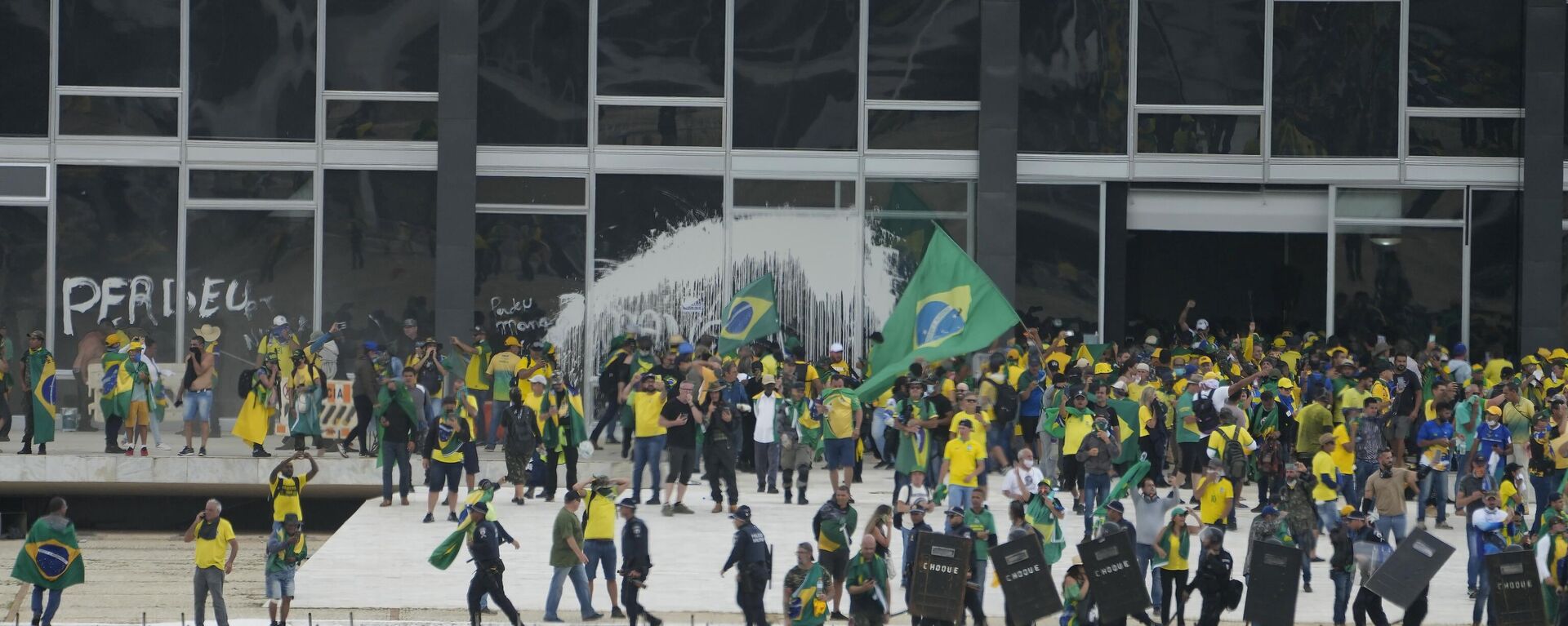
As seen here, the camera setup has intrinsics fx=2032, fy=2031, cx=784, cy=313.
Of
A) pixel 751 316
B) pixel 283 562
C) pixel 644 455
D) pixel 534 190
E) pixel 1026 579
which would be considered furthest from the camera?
pixel 534 190

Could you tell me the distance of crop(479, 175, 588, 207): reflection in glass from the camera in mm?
28656

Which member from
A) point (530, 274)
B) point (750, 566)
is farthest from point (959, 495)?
point (530, 274)

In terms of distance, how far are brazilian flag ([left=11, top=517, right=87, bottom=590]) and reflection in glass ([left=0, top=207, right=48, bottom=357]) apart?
35.2 feet

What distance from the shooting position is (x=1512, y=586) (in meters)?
17.6

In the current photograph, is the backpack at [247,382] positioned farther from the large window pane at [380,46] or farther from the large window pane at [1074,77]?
the large window pane at [1074,77]

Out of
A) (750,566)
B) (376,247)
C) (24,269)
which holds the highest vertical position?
(376,247)

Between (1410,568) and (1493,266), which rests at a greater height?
(1493,266)

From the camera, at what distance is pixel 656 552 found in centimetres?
2059

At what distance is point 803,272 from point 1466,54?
10.1 m

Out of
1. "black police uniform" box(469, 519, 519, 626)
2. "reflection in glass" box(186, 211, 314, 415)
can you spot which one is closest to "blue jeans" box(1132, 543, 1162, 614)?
"black police uniform" box(469, 519, 519, 626)

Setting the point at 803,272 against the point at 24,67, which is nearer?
the point at 24,67

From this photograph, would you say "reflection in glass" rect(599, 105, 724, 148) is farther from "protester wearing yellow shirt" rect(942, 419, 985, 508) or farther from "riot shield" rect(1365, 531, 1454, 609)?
"riot shield" rect(1365, 531, 1454, 609)

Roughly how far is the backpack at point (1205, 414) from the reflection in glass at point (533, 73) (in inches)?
403

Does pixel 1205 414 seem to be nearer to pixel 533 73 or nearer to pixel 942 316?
pixel 942 316
